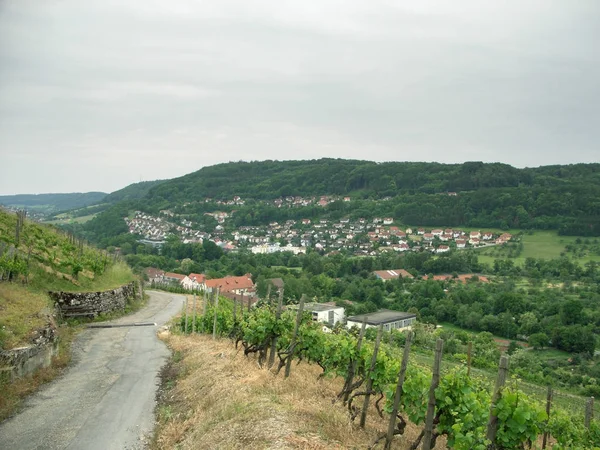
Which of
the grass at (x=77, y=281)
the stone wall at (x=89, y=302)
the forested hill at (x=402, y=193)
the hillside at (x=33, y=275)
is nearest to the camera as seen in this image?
the hillside at (x=33, y=275)

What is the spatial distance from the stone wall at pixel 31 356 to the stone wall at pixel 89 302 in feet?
24.9

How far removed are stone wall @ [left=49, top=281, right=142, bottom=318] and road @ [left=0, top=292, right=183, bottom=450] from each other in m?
3.97

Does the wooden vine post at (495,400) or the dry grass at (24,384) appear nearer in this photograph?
the wooden vine post at (495,400)

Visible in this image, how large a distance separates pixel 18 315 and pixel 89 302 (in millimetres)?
9658

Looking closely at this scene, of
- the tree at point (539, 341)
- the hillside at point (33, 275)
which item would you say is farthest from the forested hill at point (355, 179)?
the hillside at point (33, 275)

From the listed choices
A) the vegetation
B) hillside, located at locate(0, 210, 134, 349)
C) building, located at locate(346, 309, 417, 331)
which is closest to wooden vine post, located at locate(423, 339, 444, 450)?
hillside, located at locate(0, 210, 134, 349)

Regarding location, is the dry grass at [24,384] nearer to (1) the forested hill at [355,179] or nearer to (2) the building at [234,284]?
(2) the building at [234,284]

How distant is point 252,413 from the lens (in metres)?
7.82

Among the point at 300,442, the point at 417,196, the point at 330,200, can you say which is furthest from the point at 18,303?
the point at 330,200

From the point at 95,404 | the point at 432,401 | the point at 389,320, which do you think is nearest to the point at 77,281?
the point at 95,404

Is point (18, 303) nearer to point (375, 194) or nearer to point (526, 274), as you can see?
point (526, 274)

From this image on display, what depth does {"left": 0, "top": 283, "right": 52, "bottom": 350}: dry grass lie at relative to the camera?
39.1ft

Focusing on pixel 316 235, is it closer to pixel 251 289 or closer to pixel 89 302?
pixel 251 289

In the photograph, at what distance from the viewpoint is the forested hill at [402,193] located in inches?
4400
